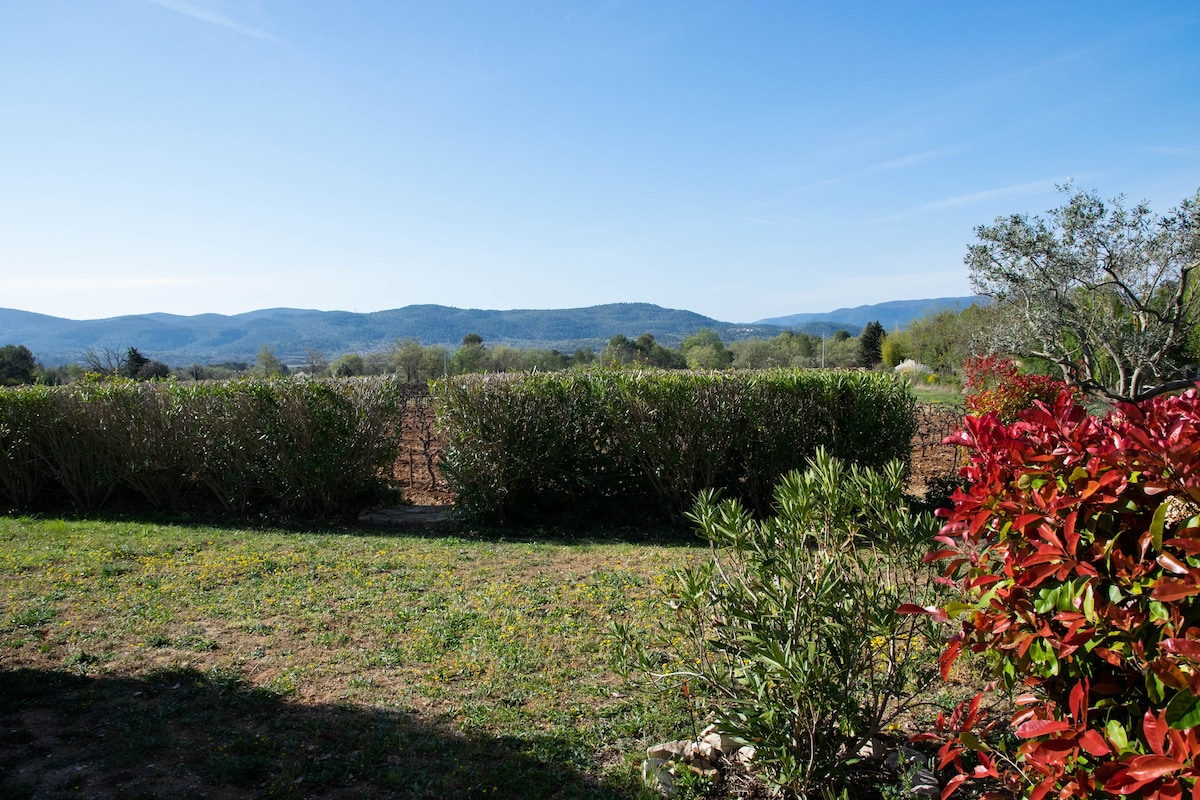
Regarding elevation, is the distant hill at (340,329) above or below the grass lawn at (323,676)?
above

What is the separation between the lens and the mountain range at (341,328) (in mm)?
107625

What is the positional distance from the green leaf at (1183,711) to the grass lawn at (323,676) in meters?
2.02

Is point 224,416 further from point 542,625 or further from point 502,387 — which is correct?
point 542,625

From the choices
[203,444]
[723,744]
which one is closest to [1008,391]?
[723,744]

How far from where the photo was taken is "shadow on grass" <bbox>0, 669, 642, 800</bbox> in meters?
3.08

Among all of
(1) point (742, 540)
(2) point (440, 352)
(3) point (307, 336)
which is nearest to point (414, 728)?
(1) point (742, 540)

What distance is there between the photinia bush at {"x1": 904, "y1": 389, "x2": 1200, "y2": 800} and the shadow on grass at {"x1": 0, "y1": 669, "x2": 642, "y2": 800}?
68.9 inches

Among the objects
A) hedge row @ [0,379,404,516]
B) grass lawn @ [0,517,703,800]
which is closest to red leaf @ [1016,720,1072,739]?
grass lawn @ [0,517,703,800]

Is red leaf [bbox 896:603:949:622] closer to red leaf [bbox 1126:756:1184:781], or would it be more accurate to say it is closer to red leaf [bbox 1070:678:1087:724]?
red leaf [bbox 1070:678:1087:724]

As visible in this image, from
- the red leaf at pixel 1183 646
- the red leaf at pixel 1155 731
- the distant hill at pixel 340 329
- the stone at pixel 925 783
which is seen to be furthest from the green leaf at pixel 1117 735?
the distant hill at pixel 340 329

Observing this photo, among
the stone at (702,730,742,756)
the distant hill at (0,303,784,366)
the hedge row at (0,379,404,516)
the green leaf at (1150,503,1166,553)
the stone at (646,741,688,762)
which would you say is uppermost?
the distant hill at (0,303,784,366)

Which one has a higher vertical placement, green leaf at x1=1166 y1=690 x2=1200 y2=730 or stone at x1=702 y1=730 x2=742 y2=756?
green leaf at x1=1166 y1=690 x2=1200 y2=730

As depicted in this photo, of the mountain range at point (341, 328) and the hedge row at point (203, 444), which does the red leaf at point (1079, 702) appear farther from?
the mountain range at point (341, 328)

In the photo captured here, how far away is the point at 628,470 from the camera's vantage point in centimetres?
891
